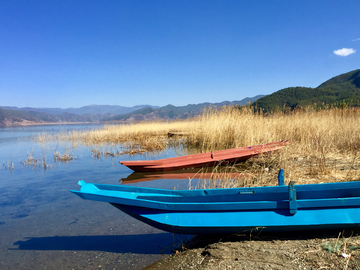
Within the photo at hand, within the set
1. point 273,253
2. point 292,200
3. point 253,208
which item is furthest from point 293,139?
point 273,253

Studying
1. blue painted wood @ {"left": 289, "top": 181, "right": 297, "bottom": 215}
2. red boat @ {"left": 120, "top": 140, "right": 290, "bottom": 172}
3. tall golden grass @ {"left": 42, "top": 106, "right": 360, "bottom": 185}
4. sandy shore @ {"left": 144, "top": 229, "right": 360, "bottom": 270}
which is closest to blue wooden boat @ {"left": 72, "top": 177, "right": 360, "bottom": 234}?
blue painted wood @ {"left": 289, "top": 181, "right": 297, "bottom": 215}

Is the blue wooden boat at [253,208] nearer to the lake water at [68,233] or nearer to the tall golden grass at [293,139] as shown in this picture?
the lake water at [68,233]

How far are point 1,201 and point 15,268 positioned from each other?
3209mm

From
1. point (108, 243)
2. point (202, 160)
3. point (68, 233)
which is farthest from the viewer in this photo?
point (202, 160)

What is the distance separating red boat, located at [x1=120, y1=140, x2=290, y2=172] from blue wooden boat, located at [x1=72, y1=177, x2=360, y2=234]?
13.8 ft

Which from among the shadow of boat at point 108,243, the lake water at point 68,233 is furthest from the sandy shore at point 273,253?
the lake water at point 68,233

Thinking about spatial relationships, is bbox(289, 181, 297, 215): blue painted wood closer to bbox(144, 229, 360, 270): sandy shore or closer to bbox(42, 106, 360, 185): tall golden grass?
bbox(144, 229, 360, 270): sandy shore

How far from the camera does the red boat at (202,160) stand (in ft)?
22.9

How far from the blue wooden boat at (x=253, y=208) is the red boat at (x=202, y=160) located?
4220 millimetres

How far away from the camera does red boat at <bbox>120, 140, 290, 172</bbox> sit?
22.9ft

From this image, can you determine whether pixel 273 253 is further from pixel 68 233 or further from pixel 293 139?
pixel 293 139

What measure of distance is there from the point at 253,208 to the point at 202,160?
15.1 ft

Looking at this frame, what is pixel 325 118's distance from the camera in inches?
402

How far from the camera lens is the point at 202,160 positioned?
712 cm
